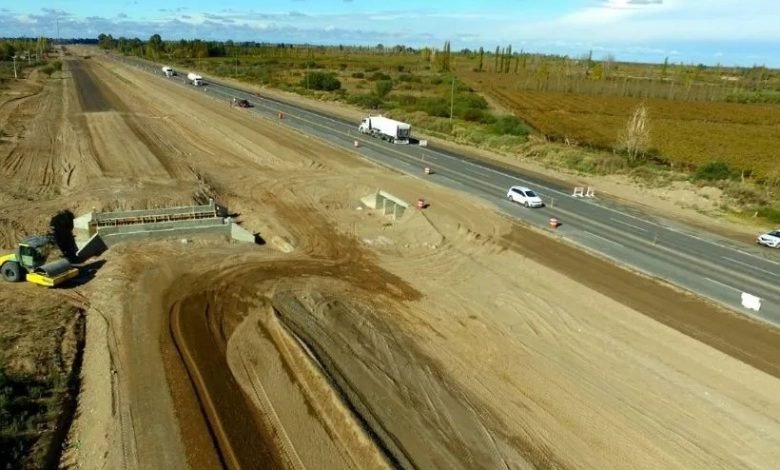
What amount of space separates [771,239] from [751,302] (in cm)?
1242

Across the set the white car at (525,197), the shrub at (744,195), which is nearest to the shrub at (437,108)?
the white car at (525,197)

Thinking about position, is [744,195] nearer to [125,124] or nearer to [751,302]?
[751,302]

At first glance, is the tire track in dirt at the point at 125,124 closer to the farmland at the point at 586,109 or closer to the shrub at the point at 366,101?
the farmland at the point at 586,109

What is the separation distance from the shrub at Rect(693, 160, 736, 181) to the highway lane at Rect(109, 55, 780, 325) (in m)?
11.8

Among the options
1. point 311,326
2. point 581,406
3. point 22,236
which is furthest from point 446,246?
point 22,236

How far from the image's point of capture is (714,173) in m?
52.3

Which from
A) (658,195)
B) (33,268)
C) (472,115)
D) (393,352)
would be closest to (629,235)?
(658,195)

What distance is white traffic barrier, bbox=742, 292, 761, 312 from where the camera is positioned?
1091 inches

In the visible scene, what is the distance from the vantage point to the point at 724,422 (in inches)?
758

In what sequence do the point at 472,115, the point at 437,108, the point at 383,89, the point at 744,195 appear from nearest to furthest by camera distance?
the point at 744,195 < the point at 472,115 < the point at 437,108 < the point at 383,89

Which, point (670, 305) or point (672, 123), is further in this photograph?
point (672, 123)

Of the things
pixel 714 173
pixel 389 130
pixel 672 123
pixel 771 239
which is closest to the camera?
pixel 771 239

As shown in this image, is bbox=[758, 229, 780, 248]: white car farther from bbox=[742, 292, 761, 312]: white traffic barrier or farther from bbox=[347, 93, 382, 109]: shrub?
bbox=[347, 93, 382, 109]: shrub

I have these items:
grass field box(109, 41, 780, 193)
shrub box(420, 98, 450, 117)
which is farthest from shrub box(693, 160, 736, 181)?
shrub box(420, 98, 450, 117)
